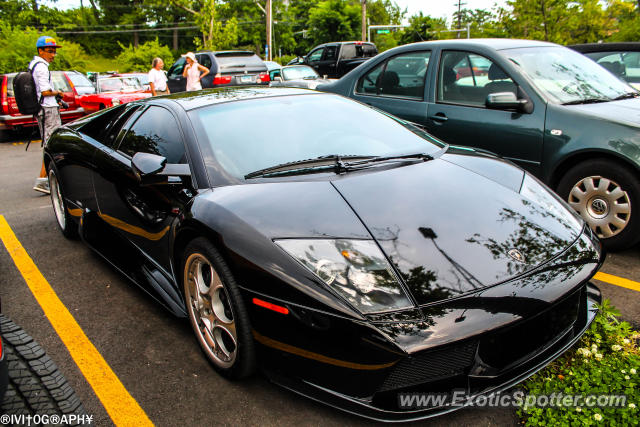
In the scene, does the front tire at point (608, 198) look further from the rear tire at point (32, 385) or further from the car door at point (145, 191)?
the rear tire at point (32, 385)

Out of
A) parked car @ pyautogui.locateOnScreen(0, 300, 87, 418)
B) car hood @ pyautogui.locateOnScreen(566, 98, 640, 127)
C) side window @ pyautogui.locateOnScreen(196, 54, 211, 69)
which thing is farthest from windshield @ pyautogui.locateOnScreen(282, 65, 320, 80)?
parked car @ pyautogui.locateOnScreen(0, 300, 87, 418)

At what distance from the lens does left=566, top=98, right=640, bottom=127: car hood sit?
3.63 metres

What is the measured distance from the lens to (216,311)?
2.35 meters

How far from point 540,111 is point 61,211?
4.17 metres

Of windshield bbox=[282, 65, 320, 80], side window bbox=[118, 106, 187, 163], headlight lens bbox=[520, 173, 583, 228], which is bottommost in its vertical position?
headlight lens bbox=[520, 173, 583, 228]

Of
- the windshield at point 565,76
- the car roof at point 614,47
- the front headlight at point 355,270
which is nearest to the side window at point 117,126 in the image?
the front headlight at point 355,270

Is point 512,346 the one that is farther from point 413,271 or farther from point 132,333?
point 132,333

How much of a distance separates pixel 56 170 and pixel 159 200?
7.00 ft

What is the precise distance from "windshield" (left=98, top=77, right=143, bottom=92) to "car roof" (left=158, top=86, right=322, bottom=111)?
11429 mm

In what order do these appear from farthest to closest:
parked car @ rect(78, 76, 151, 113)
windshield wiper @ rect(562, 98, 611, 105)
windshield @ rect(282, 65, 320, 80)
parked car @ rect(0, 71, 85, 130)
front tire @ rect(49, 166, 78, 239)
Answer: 1. windshield @ rect(282, 65, 320, 80)
2. parked car @ rect(0, 71, 85, 130)
3. parked car @ rect(78, 76, 151, 113)
4. front tire @ rect(49, 166, 78, 239)
5. windshield wiper @ rect(562, 98, 611, 105)

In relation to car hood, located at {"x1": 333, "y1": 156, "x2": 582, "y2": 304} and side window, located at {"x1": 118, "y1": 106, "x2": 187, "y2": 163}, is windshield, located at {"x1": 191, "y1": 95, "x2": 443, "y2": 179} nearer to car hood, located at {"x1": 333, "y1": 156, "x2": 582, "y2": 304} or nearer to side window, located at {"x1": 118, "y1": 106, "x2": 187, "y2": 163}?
side window, located at {"x1": 118, "y1": 106, "x2": 187, "y2": 163}

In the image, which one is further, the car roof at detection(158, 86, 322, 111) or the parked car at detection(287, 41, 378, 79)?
the parked car at detection(287, 41, 378, 79)

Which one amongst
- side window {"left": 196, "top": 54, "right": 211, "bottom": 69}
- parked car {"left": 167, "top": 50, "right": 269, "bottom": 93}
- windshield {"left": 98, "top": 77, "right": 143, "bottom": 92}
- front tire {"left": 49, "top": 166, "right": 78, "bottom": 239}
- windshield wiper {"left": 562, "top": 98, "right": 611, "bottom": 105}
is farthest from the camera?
windshield {"left": 98, "top": 77, "right": 143, "bottom": 92}

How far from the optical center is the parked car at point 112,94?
11789 millimetres
